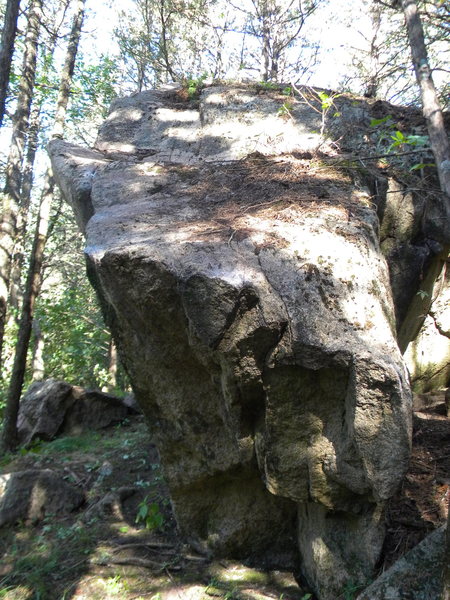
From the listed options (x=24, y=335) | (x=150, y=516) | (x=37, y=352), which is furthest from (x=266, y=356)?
(x=37, y=352)

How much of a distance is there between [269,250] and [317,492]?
182 centimetres

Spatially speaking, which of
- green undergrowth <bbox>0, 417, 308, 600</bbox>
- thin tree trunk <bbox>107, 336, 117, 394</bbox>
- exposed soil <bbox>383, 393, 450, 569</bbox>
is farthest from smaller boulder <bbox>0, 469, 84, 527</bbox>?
thin tree trunk <bbox>107, 336, 117, 394</bbox>

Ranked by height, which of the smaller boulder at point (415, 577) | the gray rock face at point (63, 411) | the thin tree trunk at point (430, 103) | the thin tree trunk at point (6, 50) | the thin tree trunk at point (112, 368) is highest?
the thin tree trunk at point (6, 50)

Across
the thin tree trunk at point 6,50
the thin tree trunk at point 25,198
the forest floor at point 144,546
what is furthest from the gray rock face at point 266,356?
the thin tree trunk at point 25,198

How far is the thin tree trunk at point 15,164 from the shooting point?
25.3 feet

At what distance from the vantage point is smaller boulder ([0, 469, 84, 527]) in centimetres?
520

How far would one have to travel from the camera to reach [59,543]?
15.5 feet

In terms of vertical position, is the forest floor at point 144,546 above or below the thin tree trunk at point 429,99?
below

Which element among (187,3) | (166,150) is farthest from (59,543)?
(187,3)

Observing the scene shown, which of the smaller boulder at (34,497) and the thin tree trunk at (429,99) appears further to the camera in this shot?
the smaller boulder at (34,497)

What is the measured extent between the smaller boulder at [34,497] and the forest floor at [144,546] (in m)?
0.10

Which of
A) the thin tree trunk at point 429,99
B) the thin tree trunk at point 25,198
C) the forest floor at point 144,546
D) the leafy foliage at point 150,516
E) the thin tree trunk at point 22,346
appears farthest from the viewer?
the thin tree trunk at point 25,198

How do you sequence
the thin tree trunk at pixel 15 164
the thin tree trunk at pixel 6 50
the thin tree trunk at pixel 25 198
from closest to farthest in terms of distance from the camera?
the thin tree trunk at pixel 6 50 → the thin tree trunk at pixel 15 164 → the thin tree trunk at pixel 25 198

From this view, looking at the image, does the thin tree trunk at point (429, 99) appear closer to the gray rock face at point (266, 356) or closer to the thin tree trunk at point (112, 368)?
the gray rock face at point (266, 356)
